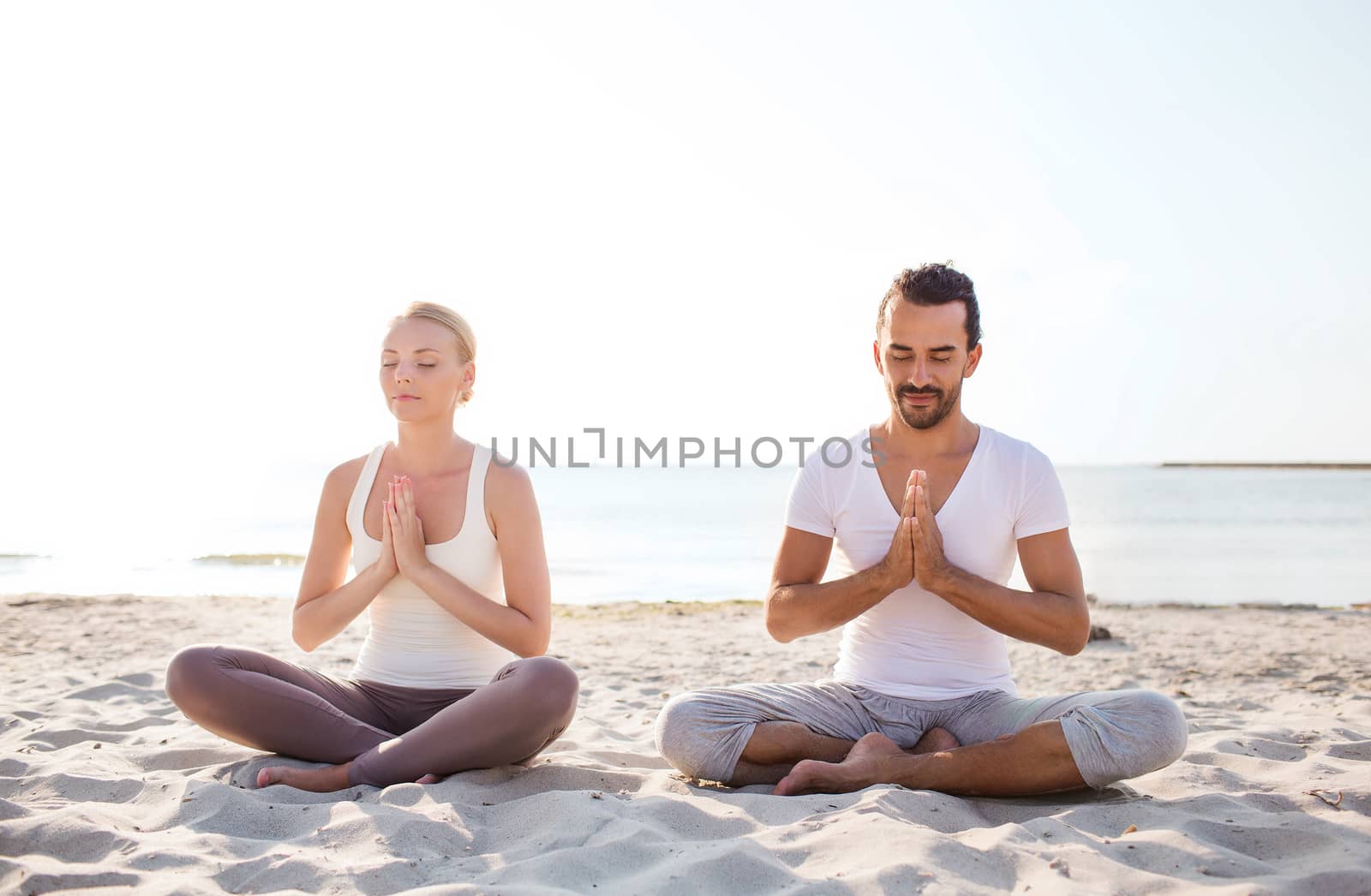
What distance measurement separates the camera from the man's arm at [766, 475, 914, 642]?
320 centimetres

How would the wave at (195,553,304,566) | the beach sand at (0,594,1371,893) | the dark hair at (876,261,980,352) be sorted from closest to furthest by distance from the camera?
the beach sand at (0,594,1371,893)
the dark hair at (876,261,980,352)
the wave at (195,553,304,566)

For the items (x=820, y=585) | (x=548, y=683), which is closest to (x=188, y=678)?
(x=548, y=683)

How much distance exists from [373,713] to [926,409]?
229 centimetres

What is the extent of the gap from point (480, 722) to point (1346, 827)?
8.27 feet

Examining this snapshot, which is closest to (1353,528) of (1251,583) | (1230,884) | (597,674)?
(1251,583)

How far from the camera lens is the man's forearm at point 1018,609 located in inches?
125

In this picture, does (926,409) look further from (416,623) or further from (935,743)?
(416,623)

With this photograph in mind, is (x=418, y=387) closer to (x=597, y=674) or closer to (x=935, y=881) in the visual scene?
(x=935, y=881)

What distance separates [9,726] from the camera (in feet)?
13.8

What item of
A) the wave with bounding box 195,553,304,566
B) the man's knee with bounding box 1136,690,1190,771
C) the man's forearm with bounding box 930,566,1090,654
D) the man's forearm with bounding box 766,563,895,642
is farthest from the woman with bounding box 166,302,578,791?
the wave with bounding box 195,553,304,566

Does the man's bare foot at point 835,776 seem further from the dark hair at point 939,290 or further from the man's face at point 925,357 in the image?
the dark hair at point 939,290

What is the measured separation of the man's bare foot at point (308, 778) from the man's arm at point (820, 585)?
4.92 feet

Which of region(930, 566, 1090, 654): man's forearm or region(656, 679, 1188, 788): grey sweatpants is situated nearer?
region(656, 679, 1188, 788): grey sweatpants

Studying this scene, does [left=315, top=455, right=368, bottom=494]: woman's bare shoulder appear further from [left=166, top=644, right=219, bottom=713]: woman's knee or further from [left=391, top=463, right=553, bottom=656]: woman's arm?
[left=166, top=644, right=219, bottom=713]: woman's knee
